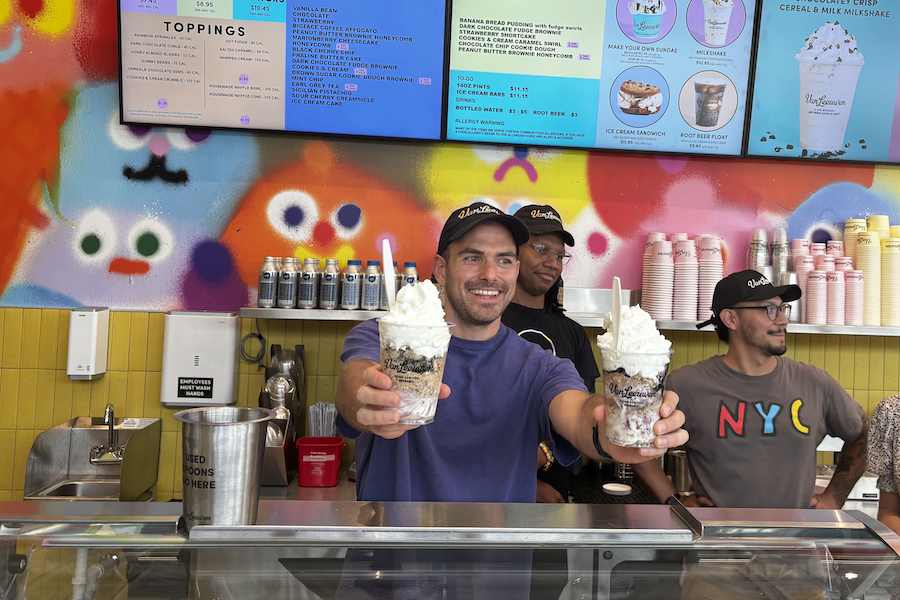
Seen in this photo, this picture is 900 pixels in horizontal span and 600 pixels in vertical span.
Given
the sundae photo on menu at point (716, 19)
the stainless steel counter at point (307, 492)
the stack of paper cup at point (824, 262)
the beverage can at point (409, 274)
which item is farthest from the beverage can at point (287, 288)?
the stack of paper cup at point (824, 262)

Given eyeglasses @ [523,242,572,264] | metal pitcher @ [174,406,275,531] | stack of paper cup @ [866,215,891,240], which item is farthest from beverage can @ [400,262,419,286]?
stack of paper cup @ [866,215,891,240]

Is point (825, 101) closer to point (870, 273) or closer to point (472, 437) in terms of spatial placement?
point (870, 273)

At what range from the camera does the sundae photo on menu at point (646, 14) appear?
3.04m

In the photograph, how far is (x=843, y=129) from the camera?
10.4 ft

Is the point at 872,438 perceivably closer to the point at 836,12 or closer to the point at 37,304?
the point at 836,12

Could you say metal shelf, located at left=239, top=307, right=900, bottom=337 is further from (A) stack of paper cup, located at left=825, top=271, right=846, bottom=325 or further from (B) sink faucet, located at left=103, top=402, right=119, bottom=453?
(B) sink faucet, located at left=103, top=402, right=119, bottom=453

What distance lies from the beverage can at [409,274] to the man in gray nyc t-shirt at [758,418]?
3.75 feet

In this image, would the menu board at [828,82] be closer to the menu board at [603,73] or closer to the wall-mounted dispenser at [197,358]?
the menu board at [603,73]

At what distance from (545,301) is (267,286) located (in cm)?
121

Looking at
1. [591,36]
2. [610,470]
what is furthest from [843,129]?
[610,470]

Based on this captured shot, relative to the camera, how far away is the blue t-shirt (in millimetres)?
1523

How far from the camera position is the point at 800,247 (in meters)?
3.04

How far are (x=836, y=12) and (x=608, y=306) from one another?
1.83 meters

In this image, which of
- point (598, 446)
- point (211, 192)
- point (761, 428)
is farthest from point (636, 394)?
point (211, 192)
